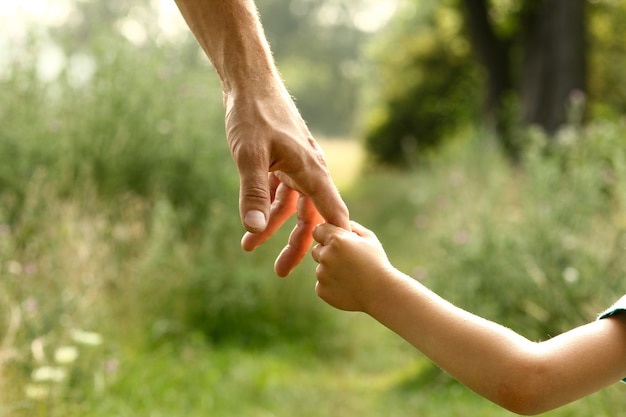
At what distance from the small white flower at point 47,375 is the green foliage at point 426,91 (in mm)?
13328

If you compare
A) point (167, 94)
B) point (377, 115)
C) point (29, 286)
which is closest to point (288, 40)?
point (377, 115)

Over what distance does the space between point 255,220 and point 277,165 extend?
0.16 metres

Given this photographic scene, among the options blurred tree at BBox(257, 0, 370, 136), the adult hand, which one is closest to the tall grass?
the adult hand

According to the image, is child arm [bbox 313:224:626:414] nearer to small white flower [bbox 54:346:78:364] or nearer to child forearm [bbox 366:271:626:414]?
child forearm [bbox 366:271:626:414]

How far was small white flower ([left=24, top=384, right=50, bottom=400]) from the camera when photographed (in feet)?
9.97

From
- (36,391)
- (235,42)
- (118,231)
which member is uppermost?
(118,231)

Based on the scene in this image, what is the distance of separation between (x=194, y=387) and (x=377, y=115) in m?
13.5

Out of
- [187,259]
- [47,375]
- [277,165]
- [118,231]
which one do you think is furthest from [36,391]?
[187,259]

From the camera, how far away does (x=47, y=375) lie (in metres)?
3.04

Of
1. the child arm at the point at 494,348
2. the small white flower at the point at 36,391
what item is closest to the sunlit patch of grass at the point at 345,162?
the small white flower at the point at 36,391

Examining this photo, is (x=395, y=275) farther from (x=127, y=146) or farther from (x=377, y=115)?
(x=377, y=115)

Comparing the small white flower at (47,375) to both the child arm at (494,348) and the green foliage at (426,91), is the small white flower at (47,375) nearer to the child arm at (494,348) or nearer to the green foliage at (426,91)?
the child arm at (494,348)

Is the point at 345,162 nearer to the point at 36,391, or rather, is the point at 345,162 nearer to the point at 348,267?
the point at 36,391

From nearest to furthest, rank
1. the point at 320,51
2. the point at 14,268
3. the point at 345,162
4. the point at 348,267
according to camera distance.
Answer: the point at 348,267, the point at 14,268, the point at 345,162, the point at 320,51
